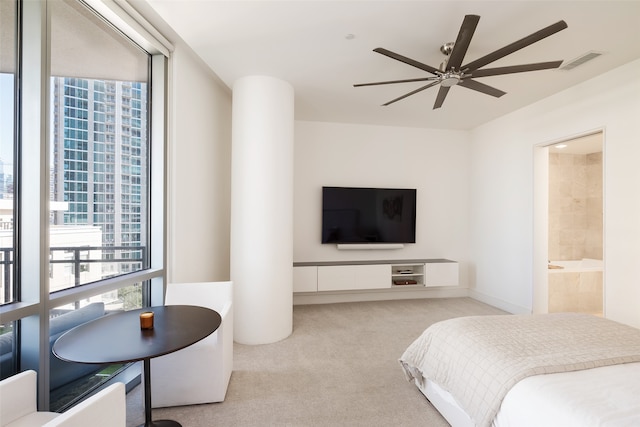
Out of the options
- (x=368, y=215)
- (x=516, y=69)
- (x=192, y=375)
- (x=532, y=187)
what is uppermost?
(x=516, y=69)

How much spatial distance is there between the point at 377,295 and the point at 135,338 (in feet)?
12.1

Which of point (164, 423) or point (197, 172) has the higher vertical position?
point (197, 172)

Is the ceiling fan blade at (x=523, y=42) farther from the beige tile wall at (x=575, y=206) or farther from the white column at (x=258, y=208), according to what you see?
the beige tile wall at (x=575, y=206)

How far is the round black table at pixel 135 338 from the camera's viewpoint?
138 cm

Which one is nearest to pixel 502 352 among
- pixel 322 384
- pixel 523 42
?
pixel 322 384

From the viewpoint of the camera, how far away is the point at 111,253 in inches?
89.5

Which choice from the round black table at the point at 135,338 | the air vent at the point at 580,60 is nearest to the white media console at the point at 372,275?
the round black table at the point at 135,338

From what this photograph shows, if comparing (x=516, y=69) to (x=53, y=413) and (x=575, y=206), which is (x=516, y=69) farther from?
(x=575, y=206)

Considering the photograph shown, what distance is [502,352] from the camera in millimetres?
1656

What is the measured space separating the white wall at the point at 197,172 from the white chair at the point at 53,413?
140 cm

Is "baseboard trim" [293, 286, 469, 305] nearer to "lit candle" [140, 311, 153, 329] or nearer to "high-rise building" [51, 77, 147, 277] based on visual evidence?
"high-rise building" [51, 77, 147, 277]

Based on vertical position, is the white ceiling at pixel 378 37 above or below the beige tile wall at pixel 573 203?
above

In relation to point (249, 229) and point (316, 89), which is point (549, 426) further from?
point (316, 89)

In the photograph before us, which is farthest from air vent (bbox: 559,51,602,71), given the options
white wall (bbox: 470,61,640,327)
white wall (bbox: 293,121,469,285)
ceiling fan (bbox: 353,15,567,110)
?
white wall (bbox: 293,121,469,285)
